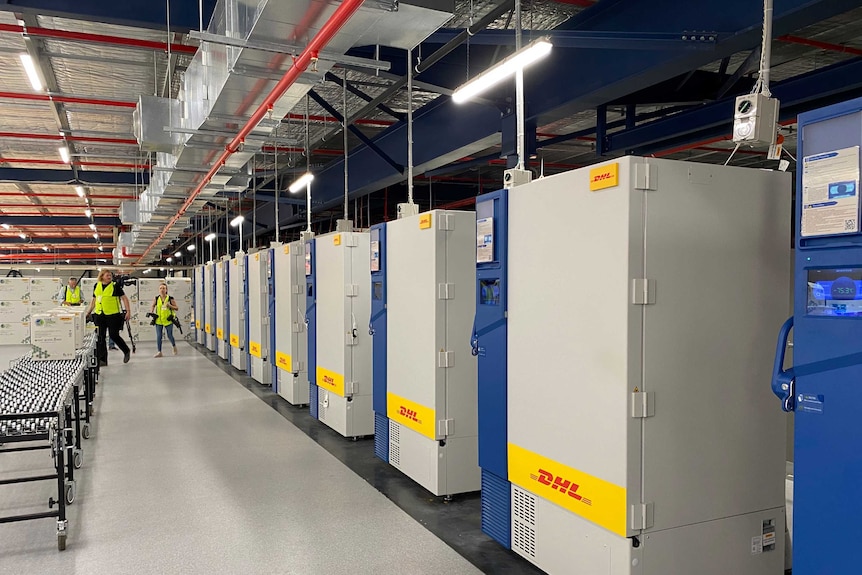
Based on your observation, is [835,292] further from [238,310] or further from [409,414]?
[238,310]

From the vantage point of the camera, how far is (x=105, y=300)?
10.1 metres

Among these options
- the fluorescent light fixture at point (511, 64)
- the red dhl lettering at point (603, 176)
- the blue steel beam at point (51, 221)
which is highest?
the blue steel beam at point (51, 221)

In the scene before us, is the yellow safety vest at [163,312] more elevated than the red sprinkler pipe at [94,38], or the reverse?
the red sprinkler pipe at [94,38]

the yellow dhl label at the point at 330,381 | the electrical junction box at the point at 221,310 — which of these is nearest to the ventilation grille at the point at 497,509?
the yellow dhl label at the point at 330,381

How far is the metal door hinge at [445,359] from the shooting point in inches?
171

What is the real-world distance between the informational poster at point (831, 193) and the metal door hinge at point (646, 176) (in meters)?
0.60

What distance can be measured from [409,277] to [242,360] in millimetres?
6618

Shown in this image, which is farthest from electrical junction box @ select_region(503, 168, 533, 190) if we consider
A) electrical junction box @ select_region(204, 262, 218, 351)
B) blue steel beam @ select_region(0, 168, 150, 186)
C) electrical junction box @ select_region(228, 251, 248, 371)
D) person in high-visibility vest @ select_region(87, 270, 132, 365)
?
electrical junction box @ select_region(204, 262, 218, 351)

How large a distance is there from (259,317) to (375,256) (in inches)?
169

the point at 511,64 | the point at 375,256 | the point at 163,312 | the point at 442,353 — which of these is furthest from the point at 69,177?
the point at 511,64

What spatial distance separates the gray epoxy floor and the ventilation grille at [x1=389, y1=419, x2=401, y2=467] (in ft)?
1.07

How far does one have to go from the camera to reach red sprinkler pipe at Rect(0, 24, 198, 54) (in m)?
5.21

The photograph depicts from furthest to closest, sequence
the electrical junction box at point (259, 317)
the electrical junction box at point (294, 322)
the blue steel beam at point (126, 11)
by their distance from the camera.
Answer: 1. the electrical junction box at point (259, 317)
2. the electrical junction box at point (294, 322)
3. the blue steel beam at point (126, 11)

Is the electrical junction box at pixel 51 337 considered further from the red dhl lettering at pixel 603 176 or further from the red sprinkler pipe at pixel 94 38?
the red dhl lettering at pixel 603 176
